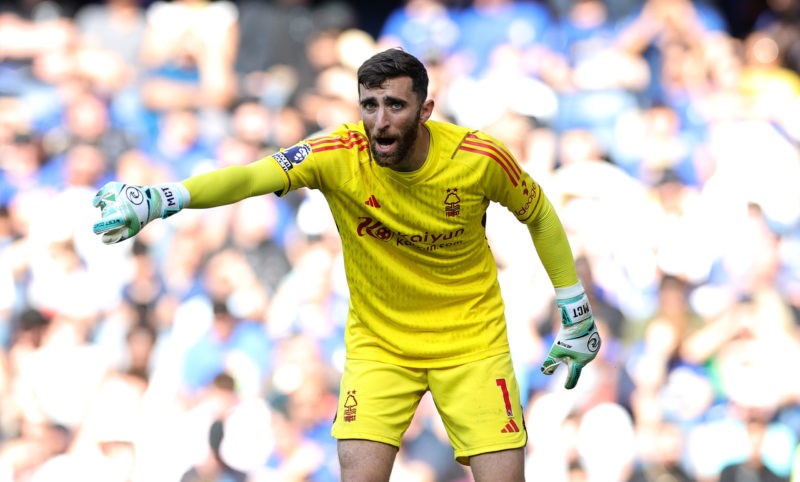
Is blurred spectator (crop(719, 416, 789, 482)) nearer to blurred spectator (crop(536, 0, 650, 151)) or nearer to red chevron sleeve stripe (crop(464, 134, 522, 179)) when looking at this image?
blurred spectator (crop(536, 0, 650, 151))

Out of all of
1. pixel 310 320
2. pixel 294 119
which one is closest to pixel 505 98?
pixel 294 119

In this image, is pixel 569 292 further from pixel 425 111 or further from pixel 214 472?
pixel 214 472

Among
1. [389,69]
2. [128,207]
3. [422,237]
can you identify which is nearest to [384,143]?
[389,69]

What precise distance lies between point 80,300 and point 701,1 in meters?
5.69

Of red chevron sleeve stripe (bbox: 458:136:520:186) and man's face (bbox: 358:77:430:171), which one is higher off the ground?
man's face (bbox: 358:77:430:171)

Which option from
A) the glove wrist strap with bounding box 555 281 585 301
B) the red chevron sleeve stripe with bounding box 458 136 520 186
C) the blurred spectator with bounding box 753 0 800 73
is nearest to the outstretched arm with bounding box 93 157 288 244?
the red chevron sleeve stripe with bounding box 458 136 520 186

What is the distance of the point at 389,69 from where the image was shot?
4.68 metres

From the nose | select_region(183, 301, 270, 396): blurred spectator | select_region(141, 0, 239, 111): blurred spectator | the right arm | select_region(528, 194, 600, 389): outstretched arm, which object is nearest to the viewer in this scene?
the right arm

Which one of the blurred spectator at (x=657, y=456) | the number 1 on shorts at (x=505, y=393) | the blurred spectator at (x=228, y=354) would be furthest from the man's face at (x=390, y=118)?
the blurred spectator at (x=657, y=456)

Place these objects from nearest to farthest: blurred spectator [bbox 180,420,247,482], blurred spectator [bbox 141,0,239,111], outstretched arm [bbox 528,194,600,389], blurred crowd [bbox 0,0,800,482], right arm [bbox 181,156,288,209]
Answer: right arm [bbox 181,156,288,209]
outstretched arm [bbox 528,194,600,389]
blurred spectator [bbox 180,420,247,482]
blurred crowd [bbox 0,0,800,482]
blurred spectator [bbox 141,0,239,111]

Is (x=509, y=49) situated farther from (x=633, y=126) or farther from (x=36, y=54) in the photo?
(x=36, y=54)

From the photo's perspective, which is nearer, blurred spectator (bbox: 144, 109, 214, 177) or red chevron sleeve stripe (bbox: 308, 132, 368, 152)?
red chevron sleeve stripe (bbox: 308, 132, 368, 152)

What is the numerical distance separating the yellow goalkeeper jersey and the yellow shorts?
61mm

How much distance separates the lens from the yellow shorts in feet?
16.0
